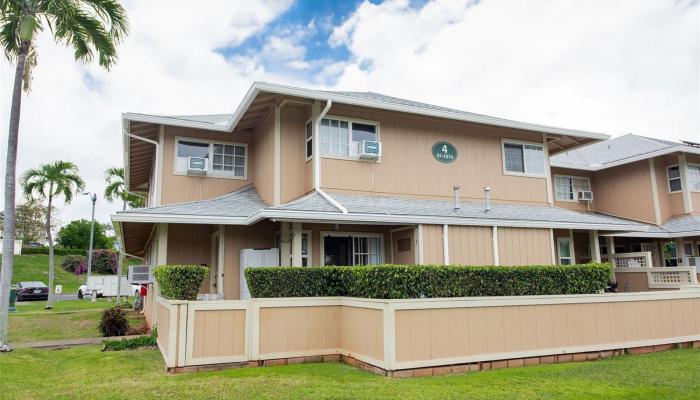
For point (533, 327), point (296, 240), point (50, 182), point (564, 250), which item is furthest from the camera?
point (50, 182)

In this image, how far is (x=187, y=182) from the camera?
13.1 m

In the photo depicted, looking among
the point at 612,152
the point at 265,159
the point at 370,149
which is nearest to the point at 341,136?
the point at 370,149

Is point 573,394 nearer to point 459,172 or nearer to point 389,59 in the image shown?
point 459,172

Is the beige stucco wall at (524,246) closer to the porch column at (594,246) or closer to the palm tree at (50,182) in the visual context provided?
the porch column at (594,246)

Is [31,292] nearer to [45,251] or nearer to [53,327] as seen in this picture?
[53,327]

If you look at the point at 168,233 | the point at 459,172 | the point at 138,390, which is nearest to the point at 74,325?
the point at 168,233

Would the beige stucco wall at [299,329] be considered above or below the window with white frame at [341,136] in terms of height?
below

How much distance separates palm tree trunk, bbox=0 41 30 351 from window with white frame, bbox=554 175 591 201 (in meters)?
16.8

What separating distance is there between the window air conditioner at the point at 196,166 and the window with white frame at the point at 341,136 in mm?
3587

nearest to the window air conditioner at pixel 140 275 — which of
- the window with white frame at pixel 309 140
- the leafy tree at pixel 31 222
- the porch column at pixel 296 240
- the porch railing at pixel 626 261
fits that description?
the porch column at pixel 296 240

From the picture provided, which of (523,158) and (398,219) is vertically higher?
(523,158)

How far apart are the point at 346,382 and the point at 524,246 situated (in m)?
6.67

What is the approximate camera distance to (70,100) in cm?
2003

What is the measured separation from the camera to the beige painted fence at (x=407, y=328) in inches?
281
